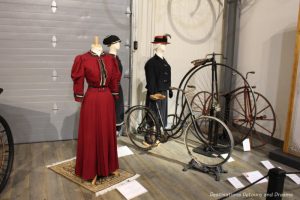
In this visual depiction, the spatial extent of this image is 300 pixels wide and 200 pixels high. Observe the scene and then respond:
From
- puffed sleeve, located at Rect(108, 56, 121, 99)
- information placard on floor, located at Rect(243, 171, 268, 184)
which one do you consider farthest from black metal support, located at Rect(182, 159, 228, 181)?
puffed sleeve, located at Rect(108, 56, 121, 99)

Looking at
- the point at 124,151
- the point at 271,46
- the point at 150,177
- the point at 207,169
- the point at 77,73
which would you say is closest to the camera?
the point at 77,73

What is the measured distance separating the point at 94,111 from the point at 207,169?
4.64 feet

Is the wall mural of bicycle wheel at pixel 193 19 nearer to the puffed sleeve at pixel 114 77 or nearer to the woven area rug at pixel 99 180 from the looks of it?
the puffed sleeve at pixel 114 77

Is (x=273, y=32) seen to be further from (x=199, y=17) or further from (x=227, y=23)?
(x=199, y=17)

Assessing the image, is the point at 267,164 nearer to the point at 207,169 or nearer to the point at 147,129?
the point at 207,169

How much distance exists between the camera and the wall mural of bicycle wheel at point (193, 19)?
15.3 ft

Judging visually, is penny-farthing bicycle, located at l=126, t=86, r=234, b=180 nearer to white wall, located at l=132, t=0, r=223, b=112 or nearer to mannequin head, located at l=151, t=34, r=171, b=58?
mannequin head, located at l=151, t=34, r=171, b=58

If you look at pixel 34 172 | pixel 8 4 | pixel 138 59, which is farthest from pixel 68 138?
pixel 8 4

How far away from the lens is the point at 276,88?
4203 millimetres

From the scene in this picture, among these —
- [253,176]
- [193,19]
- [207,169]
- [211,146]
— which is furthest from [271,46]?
[207,169]

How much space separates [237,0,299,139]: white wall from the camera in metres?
3.98

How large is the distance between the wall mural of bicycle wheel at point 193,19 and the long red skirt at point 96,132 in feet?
7.86

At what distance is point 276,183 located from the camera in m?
1.61

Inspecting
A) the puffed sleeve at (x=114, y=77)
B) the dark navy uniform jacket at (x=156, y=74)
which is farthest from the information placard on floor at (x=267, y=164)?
the puffed sleeve at (x=114, y=77)
